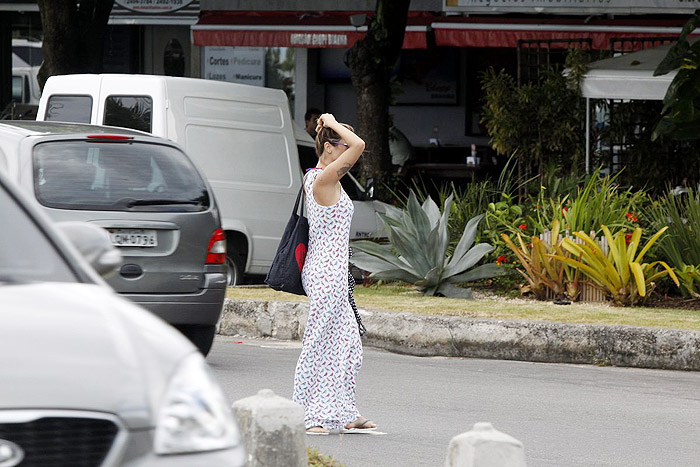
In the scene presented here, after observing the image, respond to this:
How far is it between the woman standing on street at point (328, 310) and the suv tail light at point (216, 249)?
1.83 metres

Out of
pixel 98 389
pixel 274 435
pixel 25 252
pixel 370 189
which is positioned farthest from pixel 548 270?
pixel 98 389

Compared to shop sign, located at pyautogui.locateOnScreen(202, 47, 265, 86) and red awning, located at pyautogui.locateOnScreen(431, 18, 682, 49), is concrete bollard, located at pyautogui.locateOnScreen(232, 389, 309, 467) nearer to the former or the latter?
red awning, located at pyautogui.locateOnScreen(431, 18, 682, 49)

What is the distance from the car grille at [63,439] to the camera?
2.83m

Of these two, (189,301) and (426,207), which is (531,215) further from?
(189,301)

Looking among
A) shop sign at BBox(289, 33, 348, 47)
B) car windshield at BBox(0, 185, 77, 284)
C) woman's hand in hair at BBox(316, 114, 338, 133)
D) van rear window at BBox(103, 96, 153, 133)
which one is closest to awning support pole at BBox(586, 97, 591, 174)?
van rear window at BBox(103, 96, 153, 133)

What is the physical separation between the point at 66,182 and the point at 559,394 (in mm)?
3435

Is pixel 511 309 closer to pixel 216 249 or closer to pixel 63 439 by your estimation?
pixel 216 249

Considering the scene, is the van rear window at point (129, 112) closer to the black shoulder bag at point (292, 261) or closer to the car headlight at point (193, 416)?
the black shoulder bag at point (292, 261)

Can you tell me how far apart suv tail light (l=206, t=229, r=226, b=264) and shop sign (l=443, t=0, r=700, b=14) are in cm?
1086

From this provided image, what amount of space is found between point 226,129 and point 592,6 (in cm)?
764

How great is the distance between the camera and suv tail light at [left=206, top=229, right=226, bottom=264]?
8688 mm

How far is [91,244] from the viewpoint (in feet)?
13.3

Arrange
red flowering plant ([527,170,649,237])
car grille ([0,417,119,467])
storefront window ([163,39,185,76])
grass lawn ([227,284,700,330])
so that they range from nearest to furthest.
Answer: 1. car grille ([0,417,119,467])
2. grass lawn ([227,284,700,330])
3. red flowering plant ([527,170,649,237])
4. storefront window ([163,39,185,76])

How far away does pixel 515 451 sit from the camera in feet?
13.5
